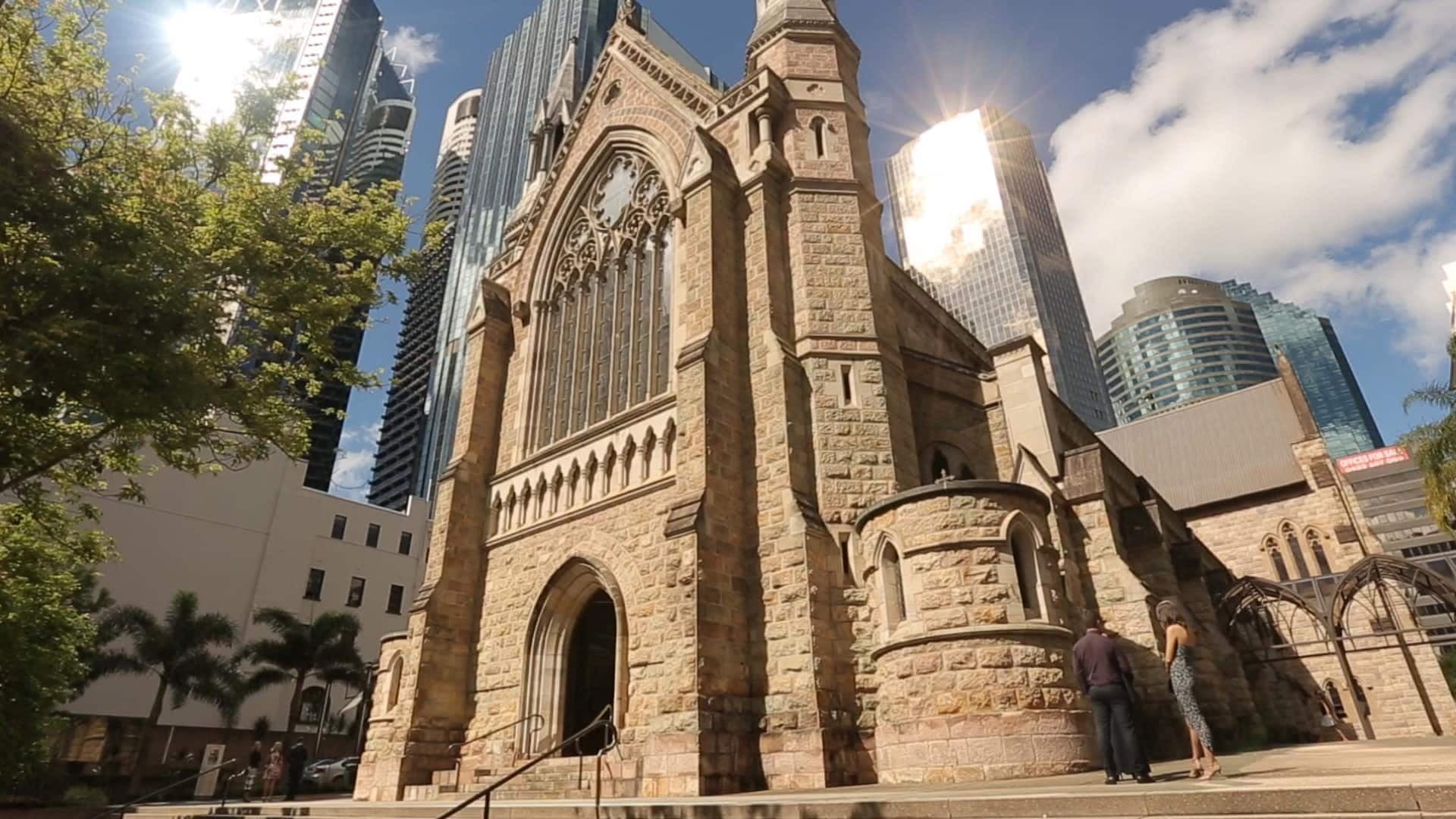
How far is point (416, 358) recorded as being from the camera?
4589 inches

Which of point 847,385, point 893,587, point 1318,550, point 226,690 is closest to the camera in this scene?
point 893,587

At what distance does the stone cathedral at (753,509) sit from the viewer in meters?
10.4

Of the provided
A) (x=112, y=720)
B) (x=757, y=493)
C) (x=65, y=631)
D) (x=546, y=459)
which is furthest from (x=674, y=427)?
(x=112, y=720)

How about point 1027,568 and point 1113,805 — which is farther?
point 1027,568

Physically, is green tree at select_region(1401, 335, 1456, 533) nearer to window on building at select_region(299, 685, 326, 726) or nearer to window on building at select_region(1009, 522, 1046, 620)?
window on building at select_region(1009, 522, 1046, 620)

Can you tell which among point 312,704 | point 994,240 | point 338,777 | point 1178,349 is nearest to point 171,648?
point 338,777

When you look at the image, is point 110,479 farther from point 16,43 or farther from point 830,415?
point 830,415

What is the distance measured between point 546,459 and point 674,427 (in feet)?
13.3

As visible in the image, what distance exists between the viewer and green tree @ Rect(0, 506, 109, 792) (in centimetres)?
1300

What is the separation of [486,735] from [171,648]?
73.2 feet

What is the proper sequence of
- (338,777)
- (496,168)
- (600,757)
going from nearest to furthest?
(600,757) → (338,777) → (496,168)

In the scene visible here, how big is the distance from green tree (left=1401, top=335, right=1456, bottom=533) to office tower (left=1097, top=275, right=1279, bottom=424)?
421ft

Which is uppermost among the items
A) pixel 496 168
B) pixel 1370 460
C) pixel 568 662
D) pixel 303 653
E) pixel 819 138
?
pixel 496 168

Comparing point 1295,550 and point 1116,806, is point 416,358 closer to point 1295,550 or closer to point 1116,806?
point 1295,550
